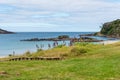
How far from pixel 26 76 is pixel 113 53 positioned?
37.3ft

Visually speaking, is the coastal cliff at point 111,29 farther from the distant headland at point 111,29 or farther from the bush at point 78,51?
the bush at point 78,51

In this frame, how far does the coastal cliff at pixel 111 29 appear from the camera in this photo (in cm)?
13388

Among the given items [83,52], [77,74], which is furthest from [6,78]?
[83,52]

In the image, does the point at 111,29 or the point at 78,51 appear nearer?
the point at 78,51

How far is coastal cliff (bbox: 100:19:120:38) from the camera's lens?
133875mm

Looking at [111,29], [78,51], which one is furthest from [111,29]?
[78,51]

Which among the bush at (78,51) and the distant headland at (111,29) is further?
the distant headland at (111,29)

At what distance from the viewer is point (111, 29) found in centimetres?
14212

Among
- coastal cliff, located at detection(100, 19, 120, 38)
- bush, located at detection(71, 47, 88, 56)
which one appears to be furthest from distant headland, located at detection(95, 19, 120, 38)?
bush, located at detection(71, 47, 88, 56)

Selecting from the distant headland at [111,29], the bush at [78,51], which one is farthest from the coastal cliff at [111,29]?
the bush at [78,51]

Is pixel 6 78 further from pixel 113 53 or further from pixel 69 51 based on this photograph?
pixel 69 51

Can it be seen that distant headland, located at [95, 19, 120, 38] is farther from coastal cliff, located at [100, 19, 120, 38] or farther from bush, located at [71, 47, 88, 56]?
bush, located at [71, 47, 88, 56]

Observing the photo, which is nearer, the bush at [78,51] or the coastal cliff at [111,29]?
the bush at [78,51]

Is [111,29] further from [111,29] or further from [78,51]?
[78,51]
